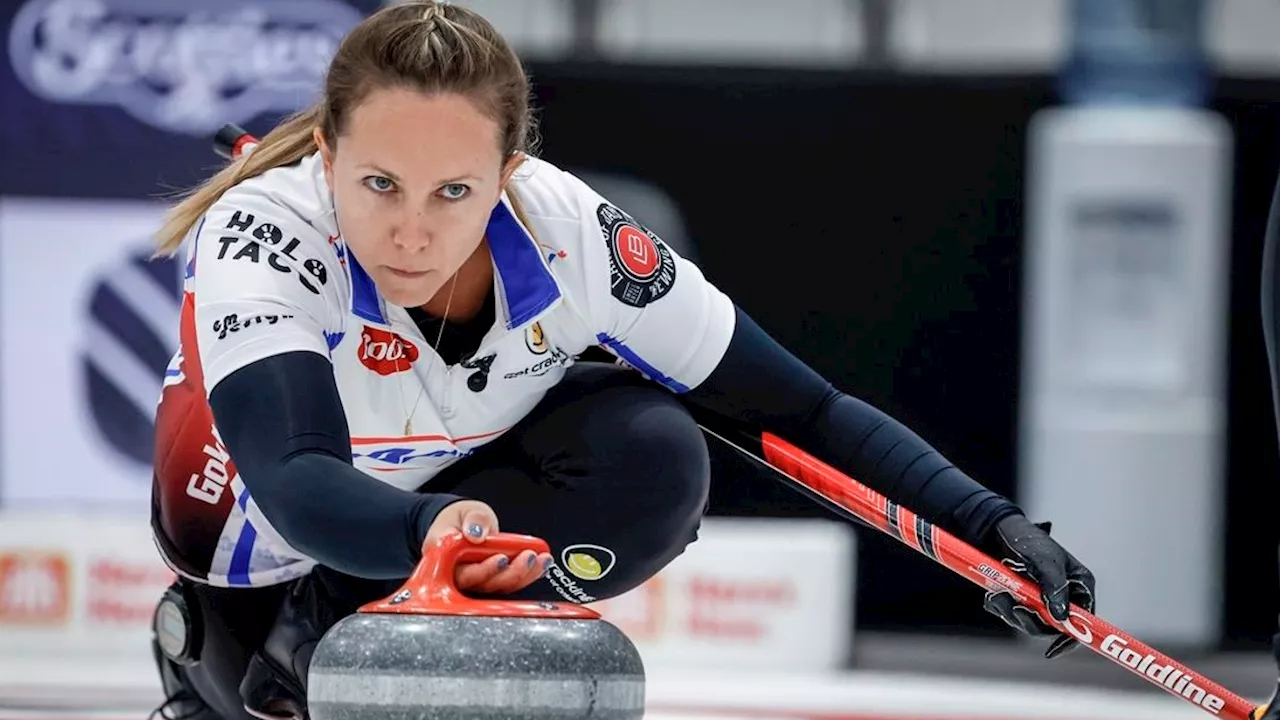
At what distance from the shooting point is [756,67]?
5.42 m

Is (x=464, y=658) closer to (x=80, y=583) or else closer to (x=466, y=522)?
(x=466, y=522)

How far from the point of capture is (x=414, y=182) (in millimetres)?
1838

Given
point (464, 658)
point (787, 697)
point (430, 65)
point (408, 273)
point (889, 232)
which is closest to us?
point (464, 658)

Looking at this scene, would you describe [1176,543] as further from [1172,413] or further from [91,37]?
[91,37]

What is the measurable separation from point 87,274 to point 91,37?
61 cm

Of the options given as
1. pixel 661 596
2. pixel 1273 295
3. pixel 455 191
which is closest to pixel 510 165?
pixel 455 191

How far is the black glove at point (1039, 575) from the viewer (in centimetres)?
206

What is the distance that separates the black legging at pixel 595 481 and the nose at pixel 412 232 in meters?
0.42

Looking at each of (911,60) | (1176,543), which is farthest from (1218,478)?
(911,60)

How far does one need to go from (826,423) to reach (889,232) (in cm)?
316

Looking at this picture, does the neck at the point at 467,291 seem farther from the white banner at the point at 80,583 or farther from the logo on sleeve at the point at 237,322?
the white banner at the point at 80,583

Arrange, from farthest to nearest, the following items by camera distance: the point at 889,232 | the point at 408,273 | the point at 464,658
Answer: the point at 889,232, the point at 408,273, the point at 464,658

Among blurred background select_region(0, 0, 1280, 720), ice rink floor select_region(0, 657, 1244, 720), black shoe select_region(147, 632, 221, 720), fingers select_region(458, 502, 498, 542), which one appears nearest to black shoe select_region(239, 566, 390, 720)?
black shoe select_region(147, 632, 221, 720)

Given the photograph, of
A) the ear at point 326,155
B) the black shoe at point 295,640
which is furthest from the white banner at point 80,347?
the ear at point 326,155
